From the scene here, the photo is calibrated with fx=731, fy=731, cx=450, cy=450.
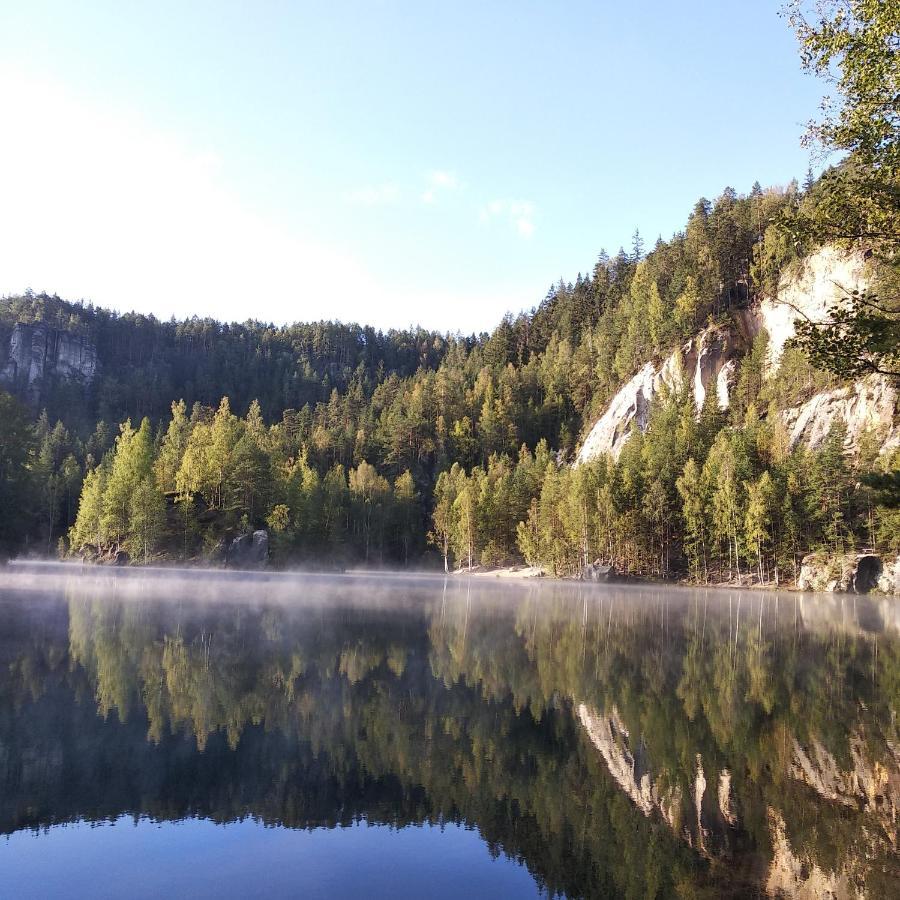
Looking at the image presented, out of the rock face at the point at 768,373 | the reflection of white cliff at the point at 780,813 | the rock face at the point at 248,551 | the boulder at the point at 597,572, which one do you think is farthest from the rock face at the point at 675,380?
the reflection of white cliff at the point at 780,813

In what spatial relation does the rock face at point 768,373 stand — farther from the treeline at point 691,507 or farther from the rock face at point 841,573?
the rock face at point 841,573

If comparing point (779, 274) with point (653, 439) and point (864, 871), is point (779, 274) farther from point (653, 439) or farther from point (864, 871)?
point (864, 871)

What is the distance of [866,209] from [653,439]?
8468 cm

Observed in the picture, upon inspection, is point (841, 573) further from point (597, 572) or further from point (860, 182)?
point (860, 182)

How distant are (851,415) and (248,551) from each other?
240 feet

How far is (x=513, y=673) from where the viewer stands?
794 inches

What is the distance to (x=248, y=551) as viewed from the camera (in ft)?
296

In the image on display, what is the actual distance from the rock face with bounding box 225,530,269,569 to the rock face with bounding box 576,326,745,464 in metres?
47.2

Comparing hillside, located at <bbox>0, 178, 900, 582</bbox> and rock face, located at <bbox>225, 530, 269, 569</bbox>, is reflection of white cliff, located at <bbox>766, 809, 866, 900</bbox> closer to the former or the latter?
hillside, located at <bbox>0, 178, 900, 582</bbox>

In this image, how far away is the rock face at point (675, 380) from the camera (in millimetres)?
106062

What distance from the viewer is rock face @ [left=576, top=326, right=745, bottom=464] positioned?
348 feet

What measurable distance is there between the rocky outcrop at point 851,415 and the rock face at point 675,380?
12856mm

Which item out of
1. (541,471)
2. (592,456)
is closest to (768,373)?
(592,456)

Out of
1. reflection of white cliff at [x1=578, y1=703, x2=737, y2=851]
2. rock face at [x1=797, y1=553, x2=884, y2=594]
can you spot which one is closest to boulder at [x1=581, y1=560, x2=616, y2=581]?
rock face at [x1=797, y1=553, x2=884, y2=594]
